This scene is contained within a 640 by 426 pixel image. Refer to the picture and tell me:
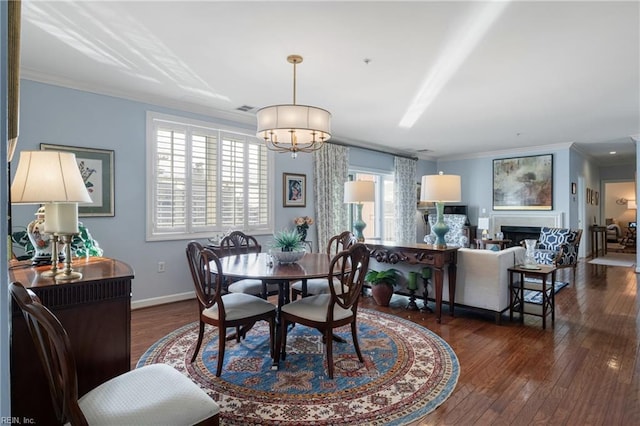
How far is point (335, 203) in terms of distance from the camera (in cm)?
639

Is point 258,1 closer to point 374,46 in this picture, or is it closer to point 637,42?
point 374,46

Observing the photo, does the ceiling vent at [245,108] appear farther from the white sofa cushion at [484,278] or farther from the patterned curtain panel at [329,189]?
the white sofa cushion at [484,278]

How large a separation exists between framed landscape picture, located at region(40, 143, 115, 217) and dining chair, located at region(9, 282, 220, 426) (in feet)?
9.14

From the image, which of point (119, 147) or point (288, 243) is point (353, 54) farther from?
point (119, 147)

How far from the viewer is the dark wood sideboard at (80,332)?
1.49 m

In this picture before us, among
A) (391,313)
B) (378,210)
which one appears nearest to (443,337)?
(391,313)

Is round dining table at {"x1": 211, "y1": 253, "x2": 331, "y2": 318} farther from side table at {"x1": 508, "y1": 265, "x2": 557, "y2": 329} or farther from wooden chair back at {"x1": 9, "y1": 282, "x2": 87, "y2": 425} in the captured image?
Answer: side table at {"x1": 508, "y1": 265, "x2": 557, "y2": 329}

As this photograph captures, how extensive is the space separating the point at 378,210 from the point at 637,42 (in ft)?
17.7

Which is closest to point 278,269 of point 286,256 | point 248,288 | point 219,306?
point 286,256

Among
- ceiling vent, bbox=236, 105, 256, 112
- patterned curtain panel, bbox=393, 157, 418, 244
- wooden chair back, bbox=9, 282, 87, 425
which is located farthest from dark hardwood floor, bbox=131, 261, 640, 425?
patterned curtain panel, bbox=393, 157, 418, 244

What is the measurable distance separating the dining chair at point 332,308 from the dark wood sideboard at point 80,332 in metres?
1.13

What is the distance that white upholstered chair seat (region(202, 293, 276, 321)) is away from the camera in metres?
2.50

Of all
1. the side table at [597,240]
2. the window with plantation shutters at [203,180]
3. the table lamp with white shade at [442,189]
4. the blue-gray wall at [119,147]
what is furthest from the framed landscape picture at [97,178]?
the side table at [597,240]

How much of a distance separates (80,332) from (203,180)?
326cm
